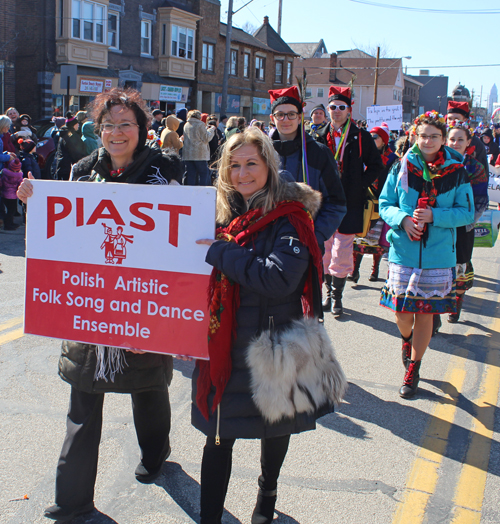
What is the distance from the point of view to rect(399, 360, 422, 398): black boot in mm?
3982

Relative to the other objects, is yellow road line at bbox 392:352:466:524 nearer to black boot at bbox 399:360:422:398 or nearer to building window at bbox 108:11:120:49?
black boot at bbox 399:360:422:398

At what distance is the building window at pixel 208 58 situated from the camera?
34.7 meters

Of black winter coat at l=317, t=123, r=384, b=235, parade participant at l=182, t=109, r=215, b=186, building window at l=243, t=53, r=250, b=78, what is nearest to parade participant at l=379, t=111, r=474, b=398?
black winter coat at l=317, t=123, r=384, b=235

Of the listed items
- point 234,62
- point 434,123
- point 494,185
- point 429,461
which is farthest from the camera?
point 234,62

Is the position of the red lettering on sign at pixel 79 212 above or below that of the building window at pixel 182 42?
below

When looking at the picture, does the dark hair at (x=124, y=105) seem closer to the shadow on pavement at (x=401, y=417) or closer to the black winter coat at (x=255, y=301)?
the black winter coat at (x=255, y=301)

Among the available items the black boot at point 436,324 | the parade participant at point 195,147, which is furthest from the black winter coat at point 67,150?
the black boot at point 436,324

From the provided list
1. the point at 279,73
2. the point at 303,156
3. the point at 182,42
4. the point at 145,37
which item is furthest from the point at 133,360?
the point at 279,73

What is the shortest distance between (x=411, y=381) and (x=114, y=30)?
28.5m

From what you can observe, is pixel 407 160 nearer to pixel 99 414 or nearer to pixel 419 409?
pixel 419 409

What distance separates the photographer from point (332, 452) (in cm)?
321

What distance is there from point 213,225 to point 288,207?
1.09 feet

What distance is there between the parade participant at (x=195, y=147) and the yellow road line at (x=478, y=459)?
908cm

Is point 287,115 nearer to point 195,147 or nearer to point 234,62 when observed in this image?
point 195,147
